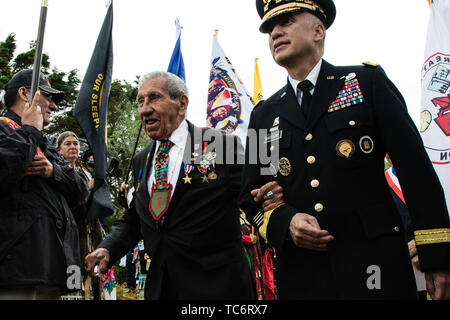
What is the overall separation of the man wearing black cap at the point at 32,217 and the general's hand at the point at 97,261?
0.56ft

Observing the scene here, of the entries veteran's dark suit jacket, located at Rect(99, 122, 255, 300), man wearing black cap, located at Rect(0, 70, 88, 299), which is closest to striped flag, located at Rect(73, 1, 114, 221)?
man wearing black cap, located at Rect(0, 70, 88, 299)

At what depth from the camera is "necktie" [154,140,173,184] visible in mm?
3292

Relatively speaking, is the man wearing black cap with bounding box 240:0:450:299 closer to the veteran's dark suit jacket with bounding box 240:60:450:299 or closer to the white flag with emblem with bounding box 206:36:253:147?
the veteran's dark suit jacket with bounding box 240:60:450:299

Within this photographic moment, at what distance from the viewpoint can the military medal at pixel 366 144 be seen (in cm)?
217

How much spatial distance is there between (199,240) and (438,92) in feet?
11.6

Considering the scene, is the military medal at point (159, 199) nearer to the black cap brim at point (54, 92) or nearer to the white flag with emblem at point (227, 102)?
the black cap brim at point (54, 92)

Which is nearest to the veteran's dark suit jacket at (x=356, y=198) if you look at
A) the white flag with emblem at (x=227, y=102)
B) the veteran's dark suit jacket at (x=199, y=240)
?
the veteran's dark suit jacket at (x=199, y=240)

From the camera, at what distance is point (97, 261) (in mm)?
3195

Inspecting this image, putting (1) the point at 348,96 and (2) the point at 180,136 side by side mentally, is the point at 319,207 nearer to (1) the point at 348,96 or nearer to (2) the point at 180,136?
(1) the point at 348,96

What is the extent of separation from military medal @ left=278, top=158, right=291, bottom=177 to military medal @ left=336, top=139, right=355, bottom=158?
0.30m

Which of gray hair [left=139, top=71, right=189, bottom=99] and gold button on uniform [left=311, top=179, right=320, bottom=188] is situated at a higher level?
gray hair [left=139, top=71, right=189, bottom=99]

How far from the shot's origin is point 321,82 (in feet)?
8.07
